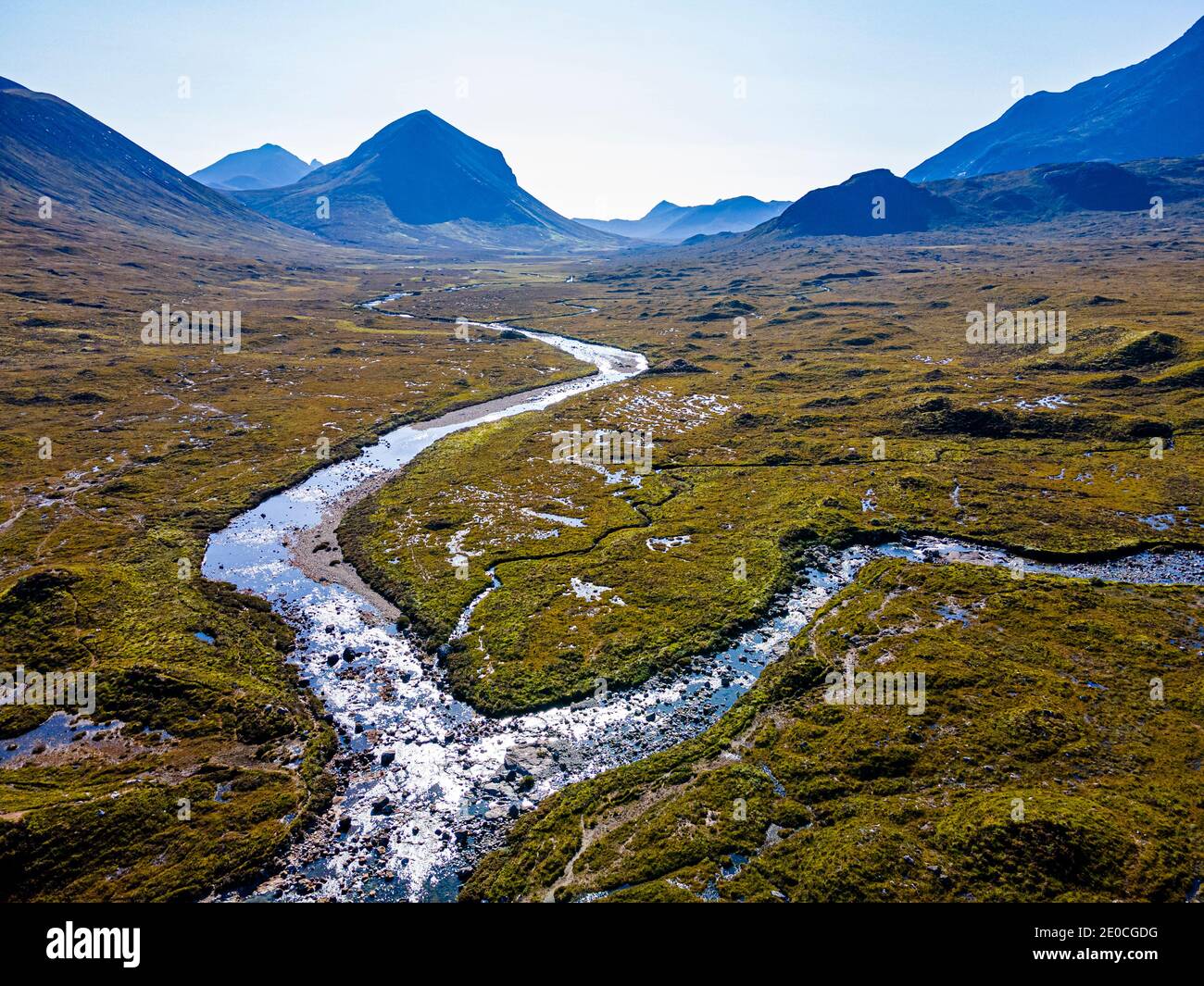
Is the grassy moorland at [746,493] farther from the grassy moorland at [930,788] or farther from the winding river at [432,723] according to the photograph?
the grassy moorland at [930,788]

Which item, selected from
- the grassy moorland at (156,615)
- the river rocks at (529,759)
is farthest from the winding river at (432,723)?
the grassy moorland at (156,615)

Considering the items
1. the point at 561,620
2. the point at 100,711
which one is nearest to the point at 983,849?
the point at 561,620

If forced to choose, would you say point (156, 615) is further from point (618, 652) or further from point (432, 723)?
point (618, 652)

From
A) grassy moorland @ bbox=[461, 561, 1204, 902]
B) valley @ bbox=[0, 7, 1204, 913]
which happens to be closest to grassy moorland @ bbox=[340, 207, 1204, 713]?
valley @ bbox=[0, 7, 1204, 913]

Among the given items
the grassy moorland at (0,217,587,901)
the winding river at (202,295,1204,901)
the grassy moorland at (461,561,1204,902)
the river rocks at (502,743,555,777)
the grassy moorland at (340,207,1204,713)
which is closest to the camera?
the grassy moorland at (461,561,1204,902)

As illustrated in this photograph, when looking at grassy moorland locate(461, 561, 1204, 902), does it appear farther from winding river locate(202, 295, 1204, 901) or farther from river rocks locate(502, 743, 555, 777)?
river rocks locate(502, 743, 555, 777)

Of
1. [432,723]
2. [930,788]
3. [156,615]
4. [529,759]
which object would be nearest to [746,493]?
[930,788]

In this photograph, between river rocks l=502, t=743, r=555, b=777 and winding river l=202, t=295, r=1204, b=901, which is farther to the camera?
river rocks l=502, t=743, r=555, b=777
